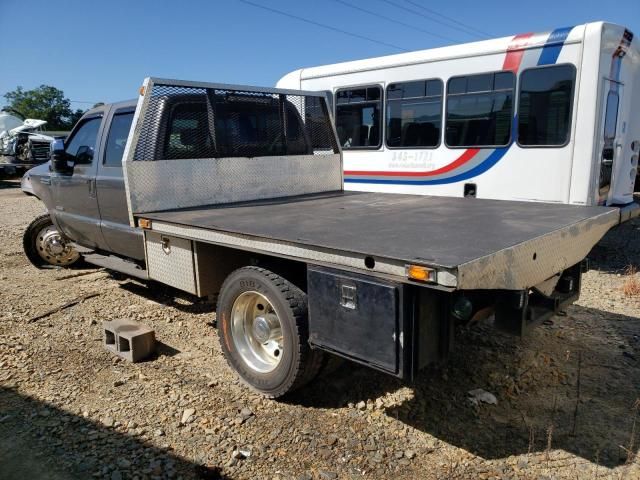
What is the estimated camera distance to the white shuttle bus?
6312 millimetres

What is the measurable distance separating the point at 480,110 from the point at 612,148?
6.01ft

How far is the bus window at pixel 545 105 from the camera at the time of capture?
6.39 m

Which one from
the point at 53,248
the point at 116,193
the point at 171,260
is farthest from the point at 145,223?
the point at 53,248

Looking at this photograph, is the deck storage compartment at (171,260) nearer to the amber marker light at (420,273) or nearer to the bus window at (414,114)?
the amber marker light at (420,273)

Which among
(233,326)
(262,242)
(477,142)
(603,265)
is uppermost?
(477,142)

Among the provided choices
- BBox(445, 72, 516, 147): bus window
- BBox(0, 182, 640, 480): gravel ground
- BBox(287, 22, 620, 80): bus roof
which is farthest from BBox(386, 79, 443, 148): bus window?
BBox(0, 182, 640, 480): gravel ground

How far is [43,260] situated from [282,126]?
386 cm

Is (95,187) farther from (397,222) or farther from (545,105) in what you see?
(545,105)

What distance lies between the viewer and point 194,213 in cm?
426

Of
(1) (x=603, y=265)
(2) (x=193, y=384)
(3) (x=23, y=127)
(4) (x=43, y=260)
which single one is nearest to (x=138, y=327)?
(2) (x=193, y=384)

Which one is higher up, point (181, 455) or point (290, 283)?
point (290, 283)

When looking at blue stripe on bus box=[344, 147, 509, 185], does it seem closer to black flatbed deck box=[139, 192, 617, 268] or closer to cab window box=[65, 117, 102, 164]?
black flatbed deck box=[139, 192, 617, 268]

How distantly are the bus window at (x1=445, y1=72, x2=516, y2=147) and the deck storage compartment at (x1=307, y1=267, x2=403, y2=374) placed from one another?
17.0 ft

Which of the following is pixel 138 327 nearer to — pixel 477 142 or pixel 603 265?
pixel 477 142
